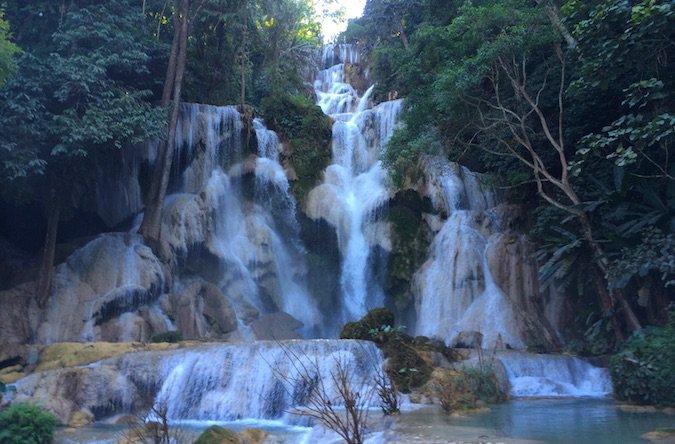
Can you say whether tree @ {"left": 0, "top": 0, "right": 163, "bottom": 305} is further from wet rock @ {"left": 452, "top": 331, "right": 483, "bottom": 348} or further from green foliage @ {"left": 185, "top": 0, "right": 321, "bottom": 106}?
wet rock @ {"left": 452, "top": 331, "right": 483, "bottom": 348}

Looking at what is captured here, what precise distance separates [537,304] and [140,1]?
57.0 ft

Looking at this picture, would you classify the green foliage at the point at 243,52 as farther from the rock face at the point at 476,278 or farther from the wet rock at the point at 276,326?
the wet rock at the point at 276,326

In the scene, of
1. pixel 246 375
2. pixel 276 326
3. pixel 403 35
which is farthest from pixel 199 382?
pixel 403 35

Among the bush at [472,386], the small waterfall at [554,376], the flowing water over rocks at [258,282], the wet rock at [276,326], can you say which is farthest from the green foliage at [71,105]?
the small waterfall at [554,376]

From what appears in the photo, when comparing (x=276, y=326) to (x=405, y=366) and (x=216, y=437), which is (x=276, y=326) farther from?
(x=216, y=437)

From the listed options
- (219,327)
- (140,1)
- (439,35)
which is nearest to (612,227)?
(439,35)

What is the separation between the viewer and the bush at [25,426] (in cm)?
898

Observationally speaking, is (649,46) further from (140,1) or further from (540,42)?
(140,1)

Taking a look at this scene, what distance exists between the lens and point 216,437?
861 centimetres

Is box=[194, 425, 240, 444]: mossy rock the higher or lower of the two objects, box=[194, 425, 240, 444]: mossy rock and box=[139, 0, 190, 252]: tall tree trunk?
the lower

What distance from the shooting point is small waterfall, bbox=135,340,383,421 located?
12.8m

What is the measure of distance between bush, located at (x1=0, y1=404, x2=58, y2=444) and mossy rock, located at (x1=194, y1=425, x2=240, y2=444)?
2554mm

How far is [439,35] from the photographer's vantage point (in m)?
20.4

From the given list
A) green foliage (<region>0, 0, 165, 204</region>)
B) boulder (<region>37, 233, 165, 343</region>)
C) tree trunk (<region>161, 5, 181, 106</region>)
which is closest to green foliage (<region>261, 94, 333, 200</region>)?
tree trunk (<region>161, 5, 181, 106</region>)
